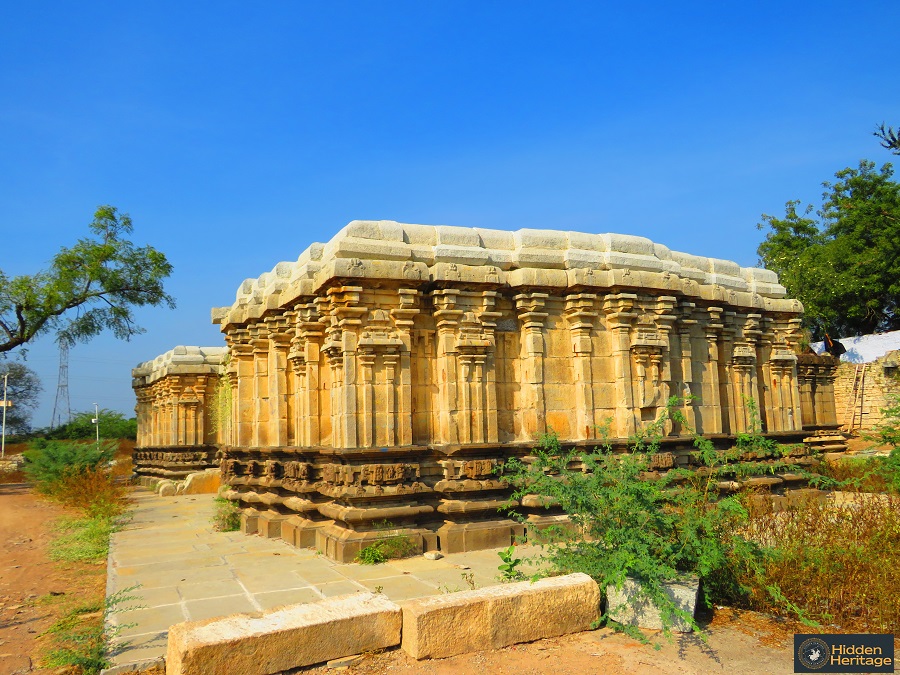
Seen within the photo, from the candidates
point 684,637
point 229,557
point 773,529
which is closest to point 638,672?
point 684,637

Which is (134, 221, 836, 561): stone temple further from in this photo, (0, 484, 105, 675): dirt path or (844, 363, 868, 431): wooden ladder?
(844, 363, 868, 431): wooden ladder

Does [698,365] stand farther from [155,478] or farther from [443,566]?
[155,478]

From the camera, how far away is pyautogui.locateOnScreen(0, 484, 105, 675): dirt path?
5.23m

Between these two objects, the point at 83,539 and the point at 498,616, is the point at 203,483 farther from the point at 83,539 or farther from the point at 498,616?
the point at 498,616

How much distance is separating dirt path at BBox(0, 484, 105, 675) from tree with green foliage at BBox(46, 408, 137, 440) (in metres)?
28.3

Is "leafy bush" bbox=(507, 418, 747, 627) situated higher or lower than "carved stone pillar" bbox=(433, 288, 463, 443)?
lower

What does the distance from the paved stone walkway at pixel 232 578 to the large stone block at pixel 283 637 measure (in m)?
1.03

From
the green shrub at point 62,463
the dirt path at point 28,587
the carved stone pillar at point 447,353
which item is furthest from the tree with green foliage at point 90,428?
the carved stone pillar at point 447,353

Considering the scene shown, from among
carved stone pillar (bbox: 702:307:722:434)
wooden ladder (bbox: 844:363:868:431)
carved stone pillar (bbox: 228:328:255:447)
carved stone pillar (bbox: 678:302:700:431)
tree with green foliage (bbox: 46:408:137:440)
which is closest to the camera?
carved stone pillar (bbox: 678:302:700:431)

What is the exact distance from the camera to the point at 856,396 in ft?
73.6

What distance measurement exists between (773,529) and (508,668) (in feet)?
9.32

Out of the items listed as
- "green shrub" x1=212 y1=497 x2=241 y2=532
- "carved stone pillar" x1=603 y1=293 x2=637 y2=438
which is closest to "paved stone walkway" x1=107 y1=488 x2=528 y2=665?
"green shrub" x1=212 y1=497 x2=241 y2=532

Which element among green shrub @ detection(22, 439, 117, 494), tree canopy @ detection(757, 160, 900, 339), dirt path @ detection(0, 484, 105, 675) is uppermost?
tree canopy @ detection(757, 160, 900, 339)

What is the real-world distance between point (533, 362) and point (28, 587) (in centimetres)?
619
